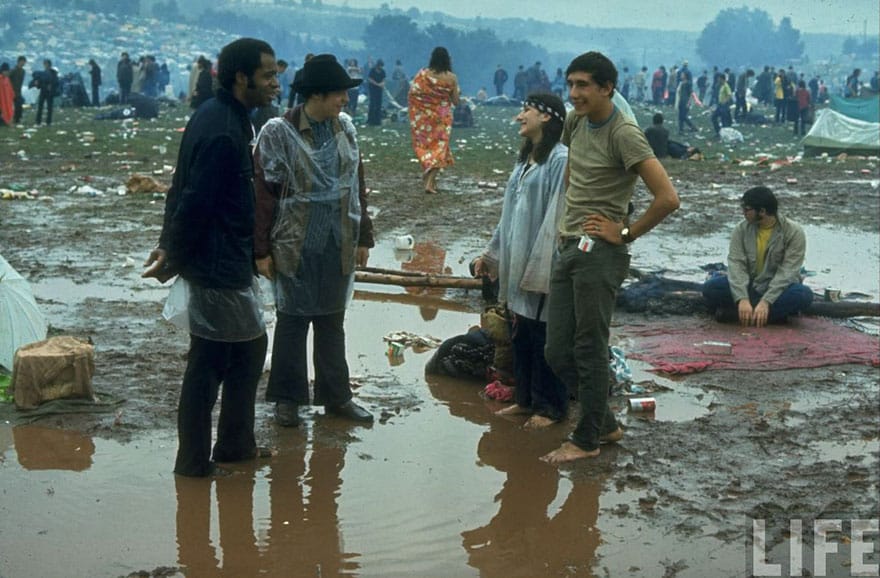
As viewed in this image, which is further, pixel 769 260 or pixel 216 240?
pixel 769 260

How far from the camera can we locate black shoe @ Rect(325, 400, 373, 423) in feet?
19.2

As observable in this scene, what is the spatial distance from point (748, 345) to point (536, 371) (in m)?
2.18

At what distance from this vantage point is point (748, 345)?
297 inches

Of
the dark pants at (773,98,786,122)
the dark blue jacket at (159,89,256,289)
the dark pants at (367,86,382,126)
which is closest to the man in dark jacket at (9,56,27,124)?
the dark pants at (367,86,382,126)

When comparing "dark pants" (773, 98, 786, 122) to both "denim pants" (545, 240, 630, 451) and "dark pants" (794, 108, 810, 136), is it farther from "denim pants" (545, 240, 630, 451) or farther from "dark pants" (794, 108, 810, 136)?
"denim pants" (545, 240, 630, 451)

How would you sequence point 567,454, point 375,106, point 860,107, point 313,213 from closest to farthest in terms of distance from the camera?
point 567,454 < point 313,213 < point 860,107 < point 375,106

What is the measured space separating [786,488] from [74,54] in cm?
6695

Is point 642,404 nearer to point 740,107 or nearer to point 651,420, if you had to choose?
point 651,420

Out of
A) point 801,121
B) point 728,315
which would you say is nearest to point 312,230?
point 728,315

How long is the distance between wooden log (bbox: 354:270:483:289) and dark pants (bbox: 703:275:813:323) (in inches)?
61.1

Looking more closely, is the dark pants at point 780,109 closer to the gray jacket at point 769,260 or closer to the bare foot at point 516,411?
the gray jacket at point 769,260

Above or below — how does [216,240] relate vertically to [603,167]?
below

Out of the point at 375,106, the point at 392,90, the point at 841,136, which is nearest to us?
the point at 841,136

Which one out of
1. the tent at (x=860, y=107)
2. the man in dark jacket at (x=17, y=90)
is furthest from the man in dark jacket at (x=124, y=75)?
the tent at (x=860, y=107)
